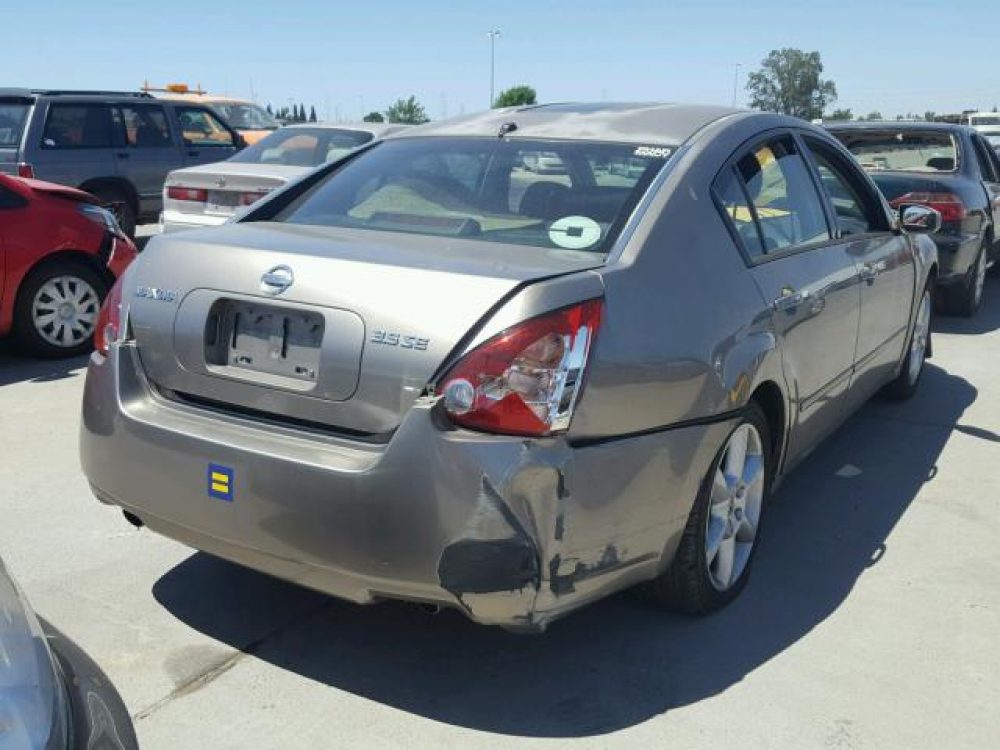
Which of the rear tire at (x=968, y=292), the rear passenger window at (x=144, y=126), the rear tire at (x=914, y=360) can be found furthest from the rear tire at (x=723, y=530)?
the rear passenger window at (x=144, y=126)

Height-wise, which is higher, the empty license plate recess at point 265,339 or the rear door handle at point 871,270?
the empty license plate recess at point 265,339

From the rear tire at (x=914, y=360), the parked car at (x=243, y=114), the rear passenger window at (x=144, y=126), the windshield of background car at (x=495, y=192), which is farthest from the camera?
the parked car at (x=243, y=114)

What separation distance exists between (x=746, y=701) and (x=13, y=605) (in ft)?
6.68

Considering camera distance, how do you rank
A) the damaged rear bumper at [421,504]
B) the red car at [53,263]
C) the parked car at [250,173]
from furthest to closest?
the parked car at [250,173] → the red car at [53,263] → the damaged rear bumper at [421,504]

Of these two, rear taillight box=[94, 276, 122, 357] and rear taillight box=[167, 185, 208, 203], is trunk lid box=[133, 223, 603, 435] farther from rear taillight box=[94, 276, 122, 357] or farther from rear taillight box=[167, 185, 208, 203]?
rear taillight box=[167, 185, 208, 203]

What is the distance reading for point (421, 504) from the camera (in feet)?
8.71

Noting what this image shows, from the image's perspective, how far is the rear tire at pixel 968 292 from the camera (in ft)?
29.7

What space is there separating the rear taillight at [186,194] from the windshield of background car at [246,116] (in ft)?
34.4

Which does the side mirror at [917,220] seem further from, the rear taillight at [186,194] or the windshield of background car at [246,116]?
the windshield of background car at [246,116]

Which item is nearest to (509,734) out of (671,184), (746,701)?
(746,701)

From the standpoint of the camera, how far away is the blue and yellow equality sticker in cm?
288

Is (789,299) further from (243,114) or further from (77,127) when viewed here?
(243,114)

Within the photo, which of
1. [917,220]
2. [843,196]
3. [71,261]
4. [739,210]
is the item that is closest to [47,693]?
[739,210]

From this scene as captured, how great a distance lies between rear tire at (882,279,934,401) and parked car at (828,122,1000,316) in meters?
2.43
